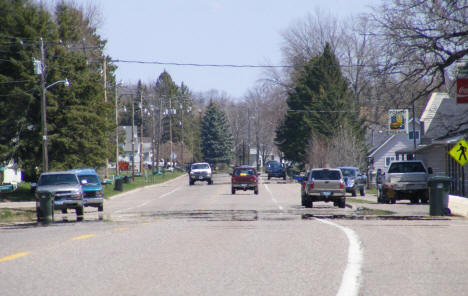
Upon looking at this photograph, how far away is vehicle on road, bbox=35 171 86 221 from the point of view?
28.1 meters

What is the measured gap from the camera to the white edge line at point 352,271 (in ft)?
28.9

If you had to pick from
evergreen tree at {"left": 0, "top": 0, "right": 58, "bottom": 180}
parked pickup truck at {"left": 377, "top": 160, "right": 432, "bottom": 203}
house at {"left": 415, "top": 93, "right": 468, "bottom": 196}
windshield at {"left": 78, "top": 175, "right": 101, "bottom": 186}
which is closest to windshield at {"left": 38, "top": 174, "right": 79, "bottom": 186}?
windshield at {"left": 78, "top": 175, "right": 101, "bottom": 186}

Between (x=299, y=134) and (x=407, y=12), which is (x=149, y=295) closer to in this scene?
(x=407, y=12)

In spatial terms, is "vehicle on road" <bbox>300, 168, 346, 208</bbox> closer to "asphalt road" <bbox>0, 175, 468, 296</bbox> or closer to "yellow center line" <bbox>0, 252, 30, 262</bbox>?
"asphalt road" <bbox>0, 175, 468, 296</bbox>

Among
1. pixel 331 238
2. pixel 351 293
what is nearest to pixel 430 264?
pixel 351 293

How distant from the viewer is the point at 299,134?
86125 millimetres

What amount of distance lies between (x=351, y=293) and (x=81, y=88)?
4480 centimetres

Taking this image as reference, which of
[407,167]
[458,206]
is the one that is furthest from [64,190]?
[407,167]

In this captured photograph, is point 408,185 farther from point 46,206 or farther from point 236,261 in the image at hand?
point 236,261

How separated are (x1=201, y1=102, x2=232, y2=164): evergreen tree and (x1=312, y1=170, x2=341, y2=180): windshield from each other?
4377 inches

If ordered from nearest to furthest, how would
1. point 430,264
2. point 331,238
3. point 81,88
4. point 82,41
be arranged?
point 430,264 → point 331,238 → point 81,88 → point 82,41

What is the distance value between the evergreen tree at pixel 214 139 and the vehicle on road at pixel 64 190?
11441 cm

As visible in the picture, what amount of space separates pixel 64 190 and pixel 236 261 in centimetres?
1792

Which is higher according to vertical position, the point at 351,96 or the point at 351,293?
the point at 351,96
